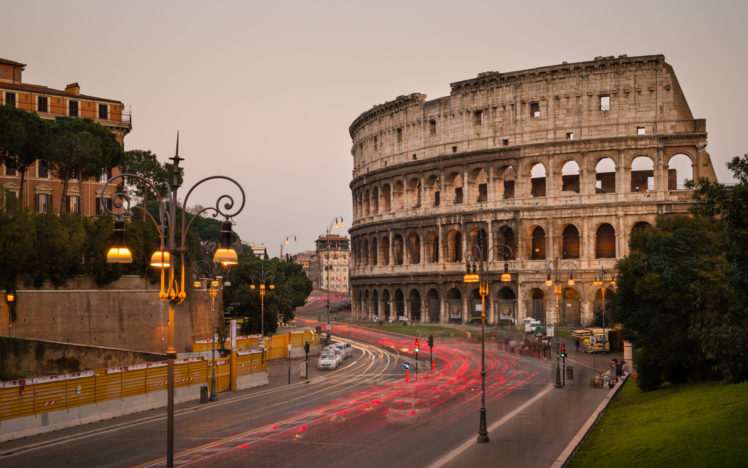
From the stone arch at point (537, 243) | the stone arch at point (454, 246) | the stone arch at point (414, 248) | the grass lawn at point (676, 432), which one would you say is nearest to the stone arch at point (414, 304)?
the stone arch at point (414, 248)

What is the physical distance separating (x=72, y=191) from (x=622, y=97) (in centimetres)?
5028

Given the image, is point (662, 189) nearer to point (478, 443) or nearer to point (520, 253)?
point (520, 253)

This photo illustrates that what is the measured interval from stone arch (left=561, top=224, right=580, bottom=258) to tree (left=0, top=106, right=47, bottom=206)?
48121mm

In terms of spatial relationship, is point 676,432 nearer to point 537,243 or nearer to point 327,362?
point 327,362

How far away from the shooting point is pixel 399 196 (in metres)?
83.4

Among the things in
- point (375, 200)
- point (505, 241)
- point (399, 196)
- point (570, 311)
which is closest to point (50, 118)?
point (399, 196)

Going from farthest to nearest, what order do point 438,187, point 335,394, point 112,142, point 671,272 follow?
point 438,187, point 112,142, point 335,394, point 671,272

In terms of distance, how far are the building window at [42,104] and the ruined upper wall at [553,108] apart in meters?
37.0

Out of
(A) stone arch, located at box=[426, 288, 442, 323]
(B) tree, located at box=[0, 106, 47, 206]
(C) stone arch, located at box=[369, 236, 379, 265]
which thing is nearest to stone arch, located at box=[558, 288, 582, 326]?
(A) stone arch, located at box=[426, 288, 442, 323]

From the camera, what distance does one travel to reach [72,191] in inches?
2473

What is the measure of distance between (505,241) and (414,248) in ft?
40.4

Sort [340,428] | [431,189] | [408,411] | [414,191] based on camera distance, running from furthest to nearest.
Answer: [414,191] → [431,189] → [408,411] → [340,428]

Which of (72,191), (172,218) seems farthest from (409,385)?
(72,191)

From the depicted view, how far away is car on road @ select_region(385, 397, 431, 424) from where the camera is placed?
27.6 metres
